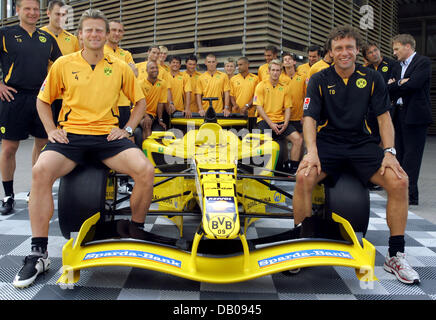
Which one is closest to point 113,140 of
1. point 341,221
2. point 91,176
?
point 91,176

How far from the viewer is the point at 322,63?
5.41 m

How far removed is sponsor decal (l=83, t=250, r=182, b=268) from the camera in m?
2.01

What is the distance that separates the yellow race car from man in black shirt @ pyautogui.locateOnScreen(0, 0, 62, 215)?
1.35 m

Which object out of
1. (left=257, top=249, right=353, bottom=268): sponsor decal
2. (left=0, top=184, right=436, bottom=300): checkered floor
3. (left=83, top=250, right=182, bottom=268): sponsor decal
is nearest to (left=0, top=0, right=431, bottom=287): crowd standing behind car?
(left=0, top=184, right=436, bottom=300): checkered floor

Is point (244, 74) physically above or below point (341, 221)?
above

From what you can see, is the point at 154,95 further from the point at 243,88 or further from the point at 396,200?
the point at 396,200

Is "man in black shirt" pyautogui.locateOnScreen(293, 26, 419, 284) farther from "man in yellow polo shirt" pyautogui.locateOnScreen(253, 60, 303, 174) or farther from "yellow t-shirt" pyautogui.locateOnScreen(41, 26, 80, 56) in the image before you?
"yellow t-shirt" pyautogui.locateOnScreen(41, 26, 80, 56)

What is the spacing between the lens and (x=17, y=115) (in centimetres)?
358

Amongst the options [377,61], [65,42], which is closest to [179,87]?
[65,42]

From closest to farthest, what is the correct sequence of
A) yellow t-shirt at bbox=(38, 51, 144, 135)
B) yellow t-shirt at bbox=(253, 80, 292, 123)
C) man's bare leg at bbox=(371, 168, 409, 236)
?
man's bare leg at bbox=(371, 168, 409, 236) → yellow t-shirt at bbox=(38, 51, 144, 135) → yellow t-shirt at bbox=(253, 80, 292, 123)

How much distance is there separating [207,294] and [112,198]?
3.78ft

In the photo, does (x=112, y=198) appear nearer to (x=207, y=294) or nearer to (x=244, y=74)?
(x=207, y=294)

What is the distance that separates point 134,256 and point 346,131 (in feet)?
5.45

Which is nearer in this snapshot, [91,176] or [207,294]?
[207,294]
